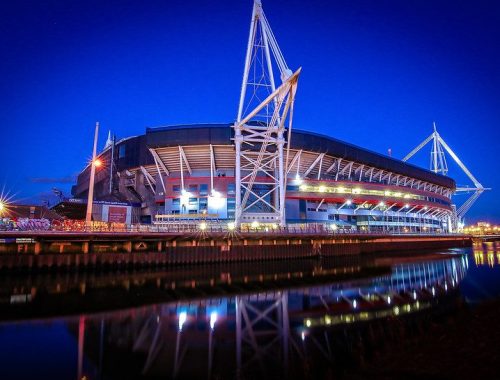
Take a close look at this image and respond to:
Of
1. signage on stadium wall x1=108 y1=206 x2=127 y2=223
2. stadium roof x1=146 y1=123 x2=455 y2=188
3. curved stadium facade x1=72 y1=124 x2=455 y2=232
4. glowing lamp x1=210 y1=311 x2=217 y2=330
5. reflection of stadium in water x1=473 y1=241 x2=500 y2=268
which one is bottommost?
reflection of stadium in water x1=473 y1=241 x2=500 y2=268

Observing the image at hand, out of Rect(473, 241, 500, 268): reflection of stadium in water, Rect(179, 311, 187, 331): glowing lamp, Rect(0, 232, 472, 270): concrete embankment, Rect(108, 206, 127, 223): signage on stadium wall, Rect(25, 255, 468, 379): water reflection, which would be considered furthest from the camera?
Rect(108, 206, 127, 223): signage on stadium wall

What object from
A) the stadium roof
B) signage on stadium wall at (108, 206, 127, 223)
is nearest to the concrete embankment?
signage on stadium wall at (108, 206, 127, 223)

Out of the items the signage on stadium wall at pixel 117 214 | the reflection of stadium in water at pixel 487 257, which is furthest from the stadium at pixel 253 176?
the reflection of stadium in water at pixel 487 257

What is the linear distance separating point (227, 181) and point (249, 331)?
121 ft

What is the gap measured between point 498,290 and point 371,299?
876cm

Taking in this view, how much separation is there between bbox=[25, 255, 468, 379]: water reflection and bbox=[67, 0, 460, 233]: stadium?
68.8ft

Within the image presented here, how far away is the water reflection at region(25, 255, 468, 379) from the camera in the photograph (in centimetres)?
877

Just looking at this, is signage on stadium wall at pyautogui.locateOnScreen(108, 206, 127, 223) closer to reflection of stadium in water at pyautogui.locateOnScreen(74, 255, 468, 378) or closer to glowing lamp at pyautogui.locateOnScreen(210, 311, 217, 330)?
reflection of stadium in water at pyautogui.locateOnScreen(74, 255, 468, 378)

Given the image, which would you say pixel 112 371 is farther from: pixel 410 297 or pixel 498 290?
pixel 498 290

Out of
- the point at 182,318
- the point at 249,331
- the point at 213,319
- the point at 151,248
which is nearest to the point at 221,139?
the point at 151,248

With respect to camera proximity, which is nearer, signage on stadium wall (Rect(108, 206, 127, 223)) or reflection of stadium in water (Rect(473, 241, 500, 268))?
reflection of stadium in water (Rect(473, 241, 500, 268))

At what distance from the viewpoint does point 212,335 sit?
1179 cm

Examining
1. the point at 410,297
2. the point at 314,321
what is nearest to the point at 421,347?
the point at 314,321

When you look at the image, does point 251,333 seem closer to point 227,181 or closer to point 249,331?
point 249,331
